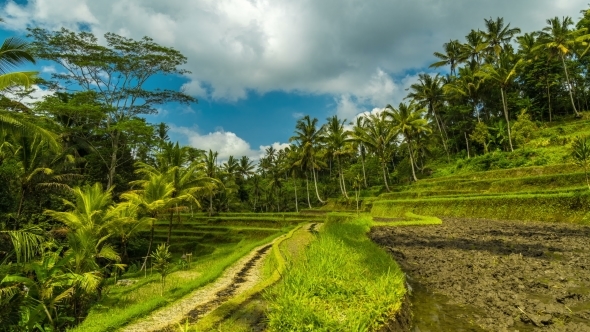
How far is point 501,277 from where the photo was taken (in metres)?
7.36

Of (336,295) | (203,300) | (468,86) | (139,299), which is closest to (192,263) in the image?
(139,299)

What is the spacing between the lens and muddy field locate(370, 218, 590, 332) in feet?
17.6

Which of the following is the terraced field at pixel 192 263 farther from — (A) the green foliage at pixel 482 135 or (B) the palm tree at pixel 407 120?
(A) the green foliage at pixel 482 135

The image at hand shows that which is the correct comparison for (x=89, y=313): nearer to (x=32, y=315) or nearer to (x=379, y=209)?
(x=32, y=315)

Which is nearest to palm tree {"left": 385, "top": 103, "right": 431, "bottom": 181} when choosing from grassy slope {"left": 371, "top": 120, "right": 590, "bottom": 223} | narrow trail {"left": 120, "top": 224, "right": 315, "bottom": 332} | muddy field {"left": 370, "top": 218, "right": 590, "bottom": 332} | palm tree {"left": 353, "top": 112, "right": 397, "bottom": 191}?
palm tree {"left": 353, "top": 112, "right": 397, "bottom": 191}

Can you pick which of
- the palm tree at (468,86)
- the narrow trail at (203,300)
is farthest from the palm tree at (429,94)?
the narrow trail at (203,300)

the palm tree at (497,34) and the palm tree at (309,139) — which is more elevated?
the palm tree at (497,34)

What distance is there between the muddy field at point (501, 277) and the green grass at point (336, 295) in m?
0.89

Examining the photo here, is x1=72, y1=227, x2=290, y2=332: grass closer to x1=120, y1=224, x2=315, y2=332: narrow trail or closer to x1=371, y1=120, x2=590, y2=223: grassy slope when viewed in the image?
x1=120, y1=224, x2=315, y2=332: narrow trail

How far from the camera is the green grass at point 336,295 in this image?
14.8ft

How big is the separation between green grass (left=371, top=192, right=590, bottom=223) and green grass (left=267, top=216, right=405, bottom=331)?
11.5m

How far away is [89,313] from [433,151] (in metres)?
46.0

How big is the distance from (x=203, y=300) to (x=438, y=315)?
5001mm

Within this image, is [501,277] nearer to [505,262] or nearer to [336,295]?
[505,262]
